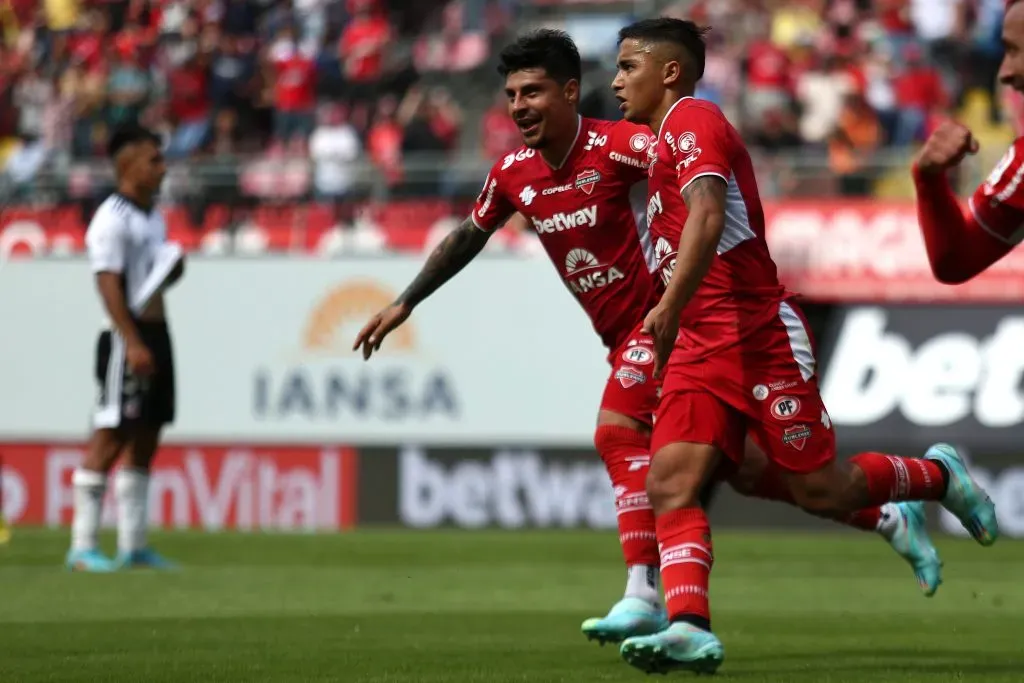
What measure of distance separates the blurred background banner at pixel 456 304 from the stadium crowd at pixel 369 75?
43mm

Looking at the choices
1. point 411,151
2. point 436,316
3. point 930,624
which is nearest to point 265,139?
point 411,151

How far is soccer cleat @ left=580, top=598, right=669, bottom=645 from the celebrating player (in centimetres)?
12

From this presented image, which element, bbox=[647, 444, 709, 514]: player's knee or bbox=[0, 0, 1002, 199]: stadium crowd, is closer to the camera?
bbox=[647, 444, 709, 514]: player's knee

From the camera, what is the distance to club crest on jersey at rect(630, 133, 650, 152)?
7.43 metres

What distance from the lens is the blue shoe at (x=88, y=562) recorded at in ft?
37.9

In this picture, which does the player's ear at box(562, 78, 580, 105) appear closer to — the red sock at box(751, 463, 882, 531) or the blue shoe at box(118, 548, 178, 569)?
the red sock at box(751, 463, 882, 531)

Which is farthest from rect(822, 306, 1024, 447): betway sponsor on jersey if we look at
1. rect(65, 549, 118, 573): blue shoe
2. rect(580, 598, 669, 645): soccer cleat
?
rect(580, 598, 669, 645): soccer cleat

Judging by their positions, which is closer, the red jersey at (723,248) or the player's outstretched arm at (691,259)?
the player's outstretched arm at (691,259)

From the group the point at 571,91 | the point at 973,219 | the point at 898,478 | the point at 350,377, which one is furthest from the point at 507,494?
the point at 973,219

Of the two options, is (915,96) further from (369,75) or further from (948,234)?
(948,234)

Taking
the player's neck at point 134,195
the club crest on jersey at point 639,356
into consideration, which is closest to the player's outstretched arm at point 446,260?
the club crest on jersey at point 639,356

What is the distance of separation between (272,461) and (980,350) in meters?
6.40

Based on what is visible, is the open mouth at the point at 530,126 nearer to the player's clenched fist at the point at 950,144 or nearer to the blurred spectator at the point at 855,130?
the player's clenched fist at the point at 950,144

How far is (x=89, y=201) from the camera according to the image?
714 inches
